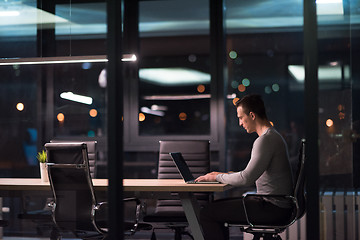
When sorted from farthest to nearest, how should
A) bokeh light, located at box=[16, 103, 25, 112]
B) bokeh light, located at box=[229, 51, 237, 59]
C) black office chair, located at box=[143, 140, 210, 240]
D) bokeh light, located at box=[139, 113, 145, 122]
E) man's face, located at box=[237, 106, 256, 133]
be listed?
bokeh light, located at box=[229, 51, 237, 59] → bokeh light, located at box=[16, 103, 25, 112] → bokeh light, located at box=[139, 113, 145, 122] → black office chair, located at box=[143, 140, 210, 240] → man's face, located at box=[237, 106, 256, 133]

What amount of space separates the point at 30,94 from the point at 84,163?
398 cm

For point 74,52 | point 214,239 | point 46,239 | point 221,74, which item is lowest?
point 46,239

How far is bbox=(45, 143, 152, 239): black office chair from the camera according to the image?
4117 millimetres

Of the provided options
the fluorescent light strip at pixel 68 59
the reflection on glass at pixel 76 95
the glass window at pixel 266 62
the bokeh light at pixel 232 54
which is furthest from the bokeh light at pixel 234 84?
the fluorescent light strip at pixel 68 59

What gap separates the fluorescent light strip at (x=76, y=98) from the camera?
7480mm

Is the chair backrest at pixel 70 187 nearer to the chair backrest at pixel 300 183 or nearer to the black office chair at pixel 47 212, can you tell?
the black office chair at pixel 47 212

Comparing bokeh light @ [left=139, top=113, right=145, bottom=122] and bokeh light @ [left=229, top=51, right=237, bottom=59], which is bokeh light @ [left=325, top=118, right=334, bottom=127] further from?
bokeh light @ [left=229, top=51, right=237, bottom=59]

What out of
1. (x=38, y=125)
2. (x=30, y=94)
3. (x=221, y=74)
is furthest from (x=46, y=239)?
(x=221, y=74)

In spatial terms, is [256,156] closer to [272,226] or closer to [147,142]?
[272,226]

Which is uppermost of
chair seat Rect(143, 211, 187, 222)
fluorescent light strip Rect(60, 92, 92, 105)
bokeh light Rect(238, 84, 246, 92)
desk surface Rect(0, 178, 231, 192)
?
bokeh light Rect(238, 84, 246, 92)

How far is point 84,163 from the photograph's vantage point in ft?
13.4

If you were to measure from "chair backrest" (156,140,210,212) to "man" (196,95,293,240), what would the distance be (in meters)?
1.05

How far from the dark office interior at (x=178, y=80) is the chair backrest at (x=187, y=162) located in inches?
29.8

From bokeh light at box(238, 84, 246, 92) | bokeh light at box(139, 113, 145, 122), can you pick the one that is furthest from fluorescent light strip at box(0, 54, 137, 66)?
bokeh light at box(238, 84, 246, 92)
